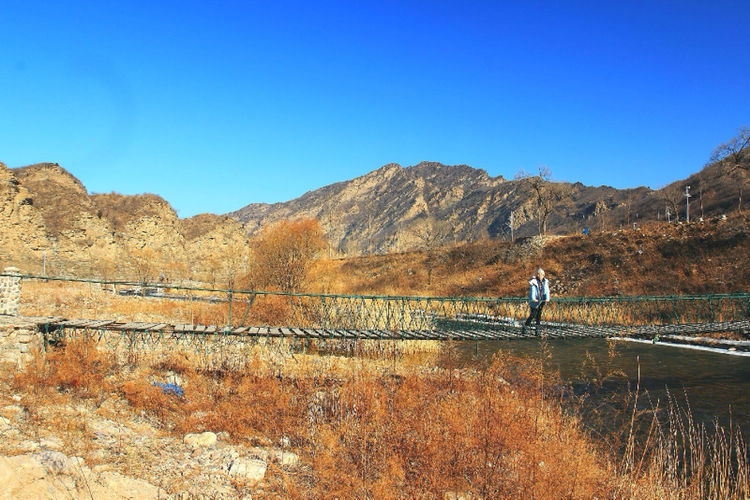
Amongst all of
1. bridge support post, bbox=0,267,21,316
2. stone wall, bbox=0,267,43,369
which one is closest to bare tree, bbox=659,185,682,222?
bridge support post, bbox=0,267,21,316

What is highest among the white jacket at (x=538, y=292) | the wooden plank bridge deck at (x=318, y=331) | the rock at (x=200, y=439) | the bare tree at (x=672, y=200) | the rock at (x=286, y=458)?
the bare tree at (x=672, y=200)

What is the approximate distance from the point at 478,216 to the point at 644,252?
80363 mm

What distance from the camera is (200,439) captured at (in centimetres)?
578

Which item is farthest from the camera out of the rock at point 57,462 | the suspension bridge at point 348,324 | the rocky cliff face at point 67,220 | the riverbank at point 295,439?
the rocky cliff face at point 67,220

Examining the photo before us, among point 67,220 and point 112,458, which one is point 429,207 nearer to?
point 67,220

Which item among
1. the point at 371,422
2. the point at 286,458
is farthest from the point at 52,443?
the point at 371,422

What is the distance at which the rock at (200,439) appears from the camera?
18.7 ft

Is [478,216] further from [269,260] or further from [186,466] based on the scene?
[186,466]

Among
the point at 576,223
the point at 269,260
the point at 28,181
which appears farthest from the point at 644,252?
the point at 576,223

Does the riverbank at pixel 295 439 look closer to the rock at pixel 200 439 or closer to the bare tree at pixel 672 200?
the rock at pixel 200 439

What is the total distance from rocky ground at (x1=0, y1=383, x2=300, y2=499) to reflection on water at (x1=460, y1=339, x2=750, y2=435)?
680cm

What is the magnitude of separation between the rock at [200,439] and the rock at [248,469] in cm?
87

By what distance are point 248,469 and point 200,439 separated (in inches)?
47.4

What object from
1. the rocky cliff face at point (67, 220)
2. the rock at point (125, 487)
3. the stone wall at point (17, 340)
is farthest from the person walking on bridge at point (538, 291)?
the rocky cliff face at point (67, 220)
